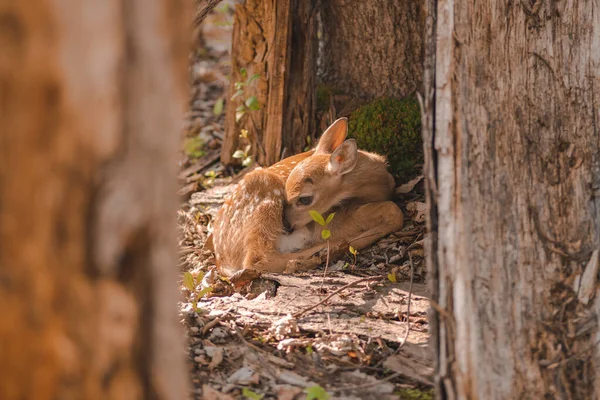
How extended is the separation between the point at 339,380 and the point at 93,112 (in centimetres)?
254

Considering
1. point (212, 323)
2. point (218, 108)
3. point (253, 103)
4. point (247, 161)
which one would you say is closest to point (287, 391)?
point (212, 323)

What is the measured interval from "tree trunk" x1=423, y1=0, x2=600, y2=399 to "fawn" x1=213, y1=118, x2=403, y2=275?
8.04ft

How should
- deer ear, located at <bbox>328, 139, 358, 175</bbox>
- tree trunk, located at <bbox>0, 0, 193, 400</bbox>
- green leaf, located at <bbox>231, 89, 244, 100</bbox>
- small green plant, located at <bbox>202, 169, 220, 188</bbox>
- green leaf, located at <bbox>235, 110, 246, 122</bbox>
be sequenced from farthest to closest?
small green plant, located at <bbox>202, 169, 220, 188</bbox> → green leaf, located at <bbox>235, 110, 246, 122</bbox> → green leaf, located at <bbox>231, 89, 244, 100</bbox> → deer ear, located at <bbox>328, 139, 358, 175</bbox> → tree trunk, located at <bbox>0, 0, 193, 400</bbox>

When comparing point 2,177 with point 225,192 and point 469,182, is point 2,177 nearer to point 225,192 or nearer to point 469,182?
point 469,182

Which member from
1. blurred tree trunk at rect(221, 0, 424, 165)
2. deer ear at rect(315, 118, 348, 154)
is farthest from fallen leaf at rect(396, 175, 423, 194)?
blurred tree trunk at rect(221, 0, 424, 165)

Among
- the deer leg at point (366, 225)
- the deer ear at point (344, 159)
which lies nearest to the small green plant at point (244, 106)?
the deer ear at point (344, 159)

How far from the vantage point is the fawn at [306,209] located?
6.39 metres

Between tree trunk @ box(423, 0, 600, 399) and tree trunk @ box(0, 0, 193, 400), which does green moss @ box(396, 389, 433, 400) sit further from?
tree trunk @ box(0, 0, 193, 400)

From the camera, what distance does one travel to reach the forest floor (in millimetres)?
4105

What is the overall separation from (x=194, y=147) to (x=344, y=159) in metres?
2.94

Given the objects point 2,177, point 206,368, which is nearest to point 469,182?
point 206,368

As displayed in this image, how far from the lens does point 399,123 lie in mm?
6816

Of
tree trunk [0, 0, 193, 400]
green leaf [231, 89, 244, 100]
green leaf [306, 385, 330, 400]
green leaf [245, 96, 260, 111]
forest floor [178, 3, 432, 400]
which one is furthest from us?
green leaf [231, 89, 244, 100]

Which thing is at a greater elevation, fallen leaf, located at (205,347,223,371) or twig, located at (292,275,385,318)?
twig, located at (292,275,385,318)
